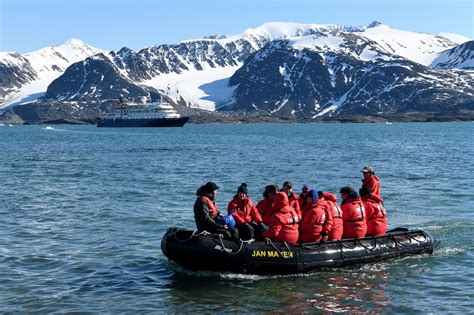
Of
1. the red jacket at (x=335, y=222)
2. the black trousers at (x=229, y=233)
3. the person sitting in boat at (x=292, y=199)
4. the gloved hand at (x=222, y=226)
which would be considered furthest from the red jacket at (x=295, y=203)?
the gloved hand at (x=222, y=226)

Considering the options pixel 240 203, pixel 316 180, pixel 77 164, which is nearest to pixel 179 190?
pixel 316 180

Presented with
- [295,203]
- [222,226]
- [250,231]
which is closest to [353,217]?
[295,203]

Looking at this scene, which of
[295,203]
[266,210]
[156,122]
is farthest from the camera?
[156,122]

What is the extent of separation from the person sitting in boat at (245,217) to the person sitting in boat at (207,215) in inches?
13.4

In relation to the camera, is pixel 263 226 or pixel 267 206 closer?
pixel 263 226

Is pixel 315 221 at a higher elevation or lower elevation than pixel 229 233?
higher

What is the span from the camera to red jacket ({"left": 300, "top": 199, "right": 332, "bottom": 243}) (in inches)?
713

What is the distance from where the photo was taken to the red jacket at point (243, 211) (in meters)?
18.5

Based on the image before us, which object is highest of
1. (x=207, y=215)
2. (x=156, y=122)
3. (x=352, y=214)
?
(x=156, y=122)

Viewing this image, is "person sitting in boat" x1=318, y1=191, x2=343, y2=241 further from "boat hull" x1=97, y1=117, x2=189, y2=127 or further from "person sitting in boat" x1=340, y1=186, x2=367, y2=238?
"boat hull" x1=97, y1=117, x2=189, y2=127

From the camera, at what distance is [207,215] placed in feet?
58.5

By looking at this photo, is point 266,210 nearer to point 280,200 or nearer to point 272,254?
point 280,200

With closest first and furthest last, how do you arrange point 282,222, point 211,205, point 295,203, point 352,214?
point 282,222 < point 211,205 < point 295,203 < point 352,214

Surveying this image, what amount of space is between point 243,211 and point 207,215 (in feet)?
4.20
